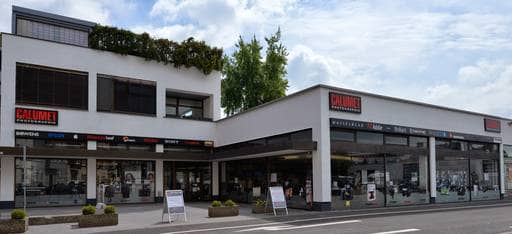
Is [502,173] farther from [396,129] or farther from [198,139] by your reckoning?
[198,139]

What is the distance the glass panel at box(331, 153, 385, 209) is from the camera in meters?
20.7

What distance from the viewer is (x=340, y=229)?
537 inches

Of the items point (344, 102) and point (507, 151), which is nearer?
Answer: point (344, 102)

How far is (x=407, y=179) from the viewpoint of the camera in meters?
23.5

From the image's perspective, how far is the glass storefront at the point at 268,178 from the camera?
21141 millimetres

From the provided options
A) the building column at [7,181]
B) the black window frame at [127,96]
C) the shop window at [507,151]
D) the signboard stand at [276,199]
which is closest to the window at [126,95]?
the black window frame at [127,96]

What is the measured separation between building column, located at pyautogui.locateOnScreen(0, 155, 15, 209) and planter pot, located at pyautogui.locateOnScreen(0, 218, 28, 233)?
921 cm

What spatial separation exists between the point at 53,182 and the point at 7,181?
211 centimetres

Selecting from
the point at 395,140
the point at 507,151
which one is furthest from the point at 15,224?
the point at 507,151

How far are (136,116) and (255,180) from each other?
7.41 metres

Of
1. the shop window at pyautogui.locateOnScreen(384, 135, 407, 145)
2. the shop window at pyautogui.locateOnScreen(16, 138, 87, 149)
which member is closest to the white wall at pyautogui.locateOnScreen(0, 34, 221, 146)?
the shop window at pyautogui.locateOnScreen(16, 138, 87, 149)

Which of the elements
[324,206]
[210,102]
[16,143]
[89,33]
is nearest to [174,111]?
[210,102]

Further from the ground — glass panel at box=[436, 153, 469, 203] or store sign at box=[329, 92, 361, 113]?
store sign at box=[329, 92, 361, 113]

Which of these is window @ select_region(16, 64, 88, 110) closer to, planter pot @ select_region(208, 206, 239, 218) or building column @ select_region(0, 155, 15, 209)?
building column @ select_region(0, 155, 15, 209)
